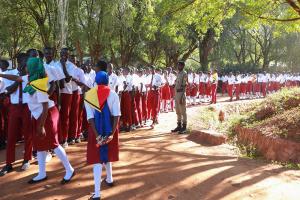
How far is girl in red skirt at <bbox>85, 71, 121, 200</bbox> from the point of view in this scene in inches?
211

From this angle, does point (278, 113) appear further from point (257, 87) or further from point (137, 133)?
point (257, 87)

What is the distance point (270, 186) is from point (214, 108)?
12194 mm

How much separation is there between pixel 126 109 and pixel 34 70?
18.3ft

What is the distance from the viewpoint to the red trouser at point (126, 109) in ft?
36.9

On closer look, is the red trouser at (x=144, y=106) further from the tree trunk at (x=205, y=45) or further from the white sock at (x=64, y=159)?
the tree trunk at (x=205, y=45)

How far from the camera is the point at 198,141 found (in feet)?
33.1

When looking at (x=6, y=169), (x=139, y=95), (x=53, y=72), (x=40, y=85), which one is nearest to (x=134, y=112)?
(x=139, y=95)

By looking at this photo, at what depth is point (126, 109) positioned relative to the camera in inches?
446

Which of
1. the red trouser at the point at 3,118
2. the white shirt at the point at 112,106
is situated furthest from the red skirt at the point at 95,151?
the red trouser at the point at 3,118

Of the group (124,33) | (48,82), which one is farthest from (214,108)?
(48,82)

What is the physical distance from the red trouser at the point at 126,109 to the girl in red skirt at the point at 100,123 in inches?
226

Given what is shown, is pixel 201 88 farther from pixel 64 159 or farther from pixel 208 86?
pixel 64 159

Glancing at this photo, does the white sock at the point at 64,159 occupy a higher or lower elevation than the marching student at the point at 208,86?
lower

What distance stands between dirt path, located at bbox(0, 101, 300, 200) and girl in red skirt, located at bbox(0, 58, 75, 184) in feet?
1.15
